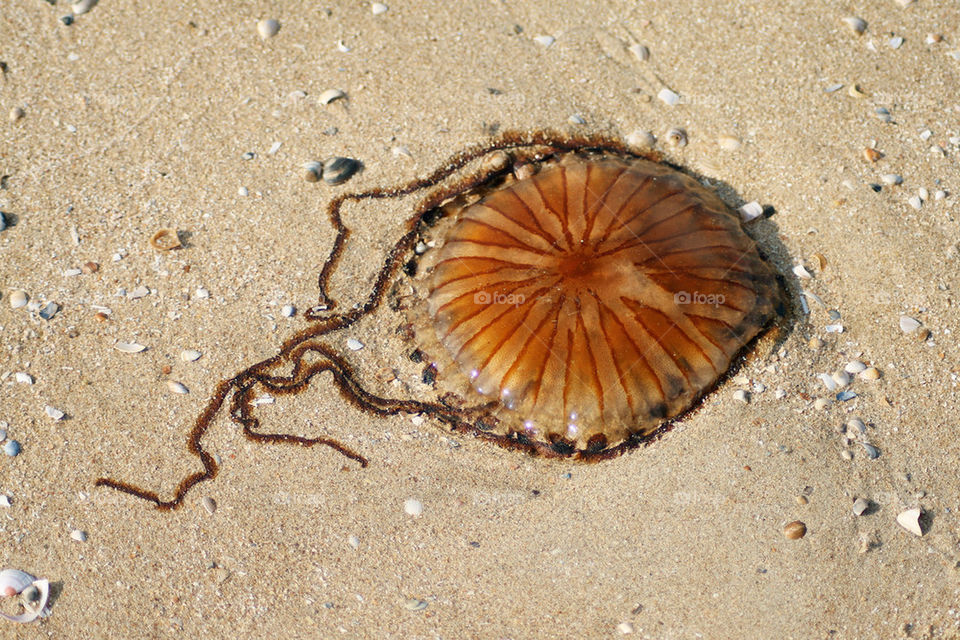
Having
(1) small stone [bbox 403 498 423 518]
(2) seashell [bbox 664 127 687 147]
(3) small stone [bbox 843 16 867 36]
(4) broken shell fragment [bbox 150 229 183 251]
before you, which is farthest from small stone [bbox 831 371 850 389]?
(4) broken shell fragment [bbox 150 229 183 251]

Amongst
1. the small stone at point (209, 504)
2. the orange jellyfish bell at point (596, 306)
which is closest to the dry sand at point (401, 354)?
the small stone at point (209, 504)

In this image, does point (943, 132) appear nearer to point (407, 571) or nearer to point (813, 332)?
point (813, 332)

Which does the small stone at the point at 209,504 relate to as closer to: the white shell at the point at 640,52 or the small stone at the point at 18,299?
the small stone at the point at 18,299

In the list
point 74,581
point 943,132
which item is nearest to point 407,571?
point 74,581

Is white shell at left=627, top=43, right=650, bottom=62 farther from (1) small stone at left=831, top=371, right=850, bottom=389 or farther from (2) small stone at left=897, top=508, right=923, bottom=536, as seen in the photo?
(2) small stone at left=897, top=508, right=923, bottom=536

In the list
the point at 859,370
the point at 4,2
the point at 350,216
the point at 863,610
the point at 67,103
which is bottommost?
the point at 863,610

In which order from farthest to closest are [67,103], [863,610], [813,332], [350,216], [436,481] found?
[67,103]
[350,216]
[813,332]
[436,481]
[863,610]
